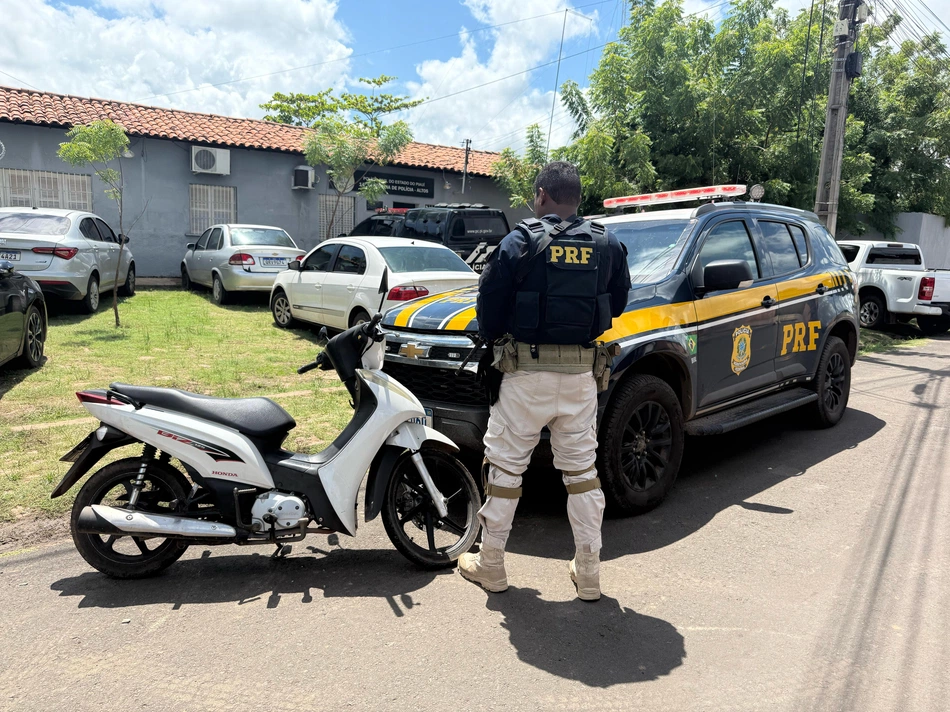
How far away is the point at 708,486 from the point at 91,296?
9646mm

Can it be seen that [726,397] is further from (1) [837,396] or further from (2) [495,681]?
(2) [495,681]

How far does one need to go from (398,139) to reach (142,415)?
15106 mm

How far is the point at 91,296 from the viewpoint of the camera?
11.1 metres

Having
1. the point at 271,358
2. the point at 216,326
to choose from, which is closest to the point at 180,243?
the point at 216,326

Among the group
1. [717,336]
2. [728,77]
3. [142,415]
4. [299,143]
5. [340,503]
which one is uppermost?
[728,77]

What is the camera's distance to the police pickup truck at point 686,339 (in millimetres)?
4273

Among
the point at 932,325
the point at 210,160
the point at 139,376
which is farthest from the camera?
the point at 210,160

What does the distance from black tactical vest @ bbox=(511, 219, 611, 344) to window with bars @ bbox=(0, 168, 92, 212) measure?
1659 centimetres

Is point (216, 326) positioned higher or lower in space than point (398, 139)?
lower

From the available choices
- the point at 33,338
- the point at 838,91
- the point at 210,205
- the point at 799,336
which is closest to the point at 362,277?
the point at 33,338

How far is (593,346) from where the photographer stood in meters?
3.38

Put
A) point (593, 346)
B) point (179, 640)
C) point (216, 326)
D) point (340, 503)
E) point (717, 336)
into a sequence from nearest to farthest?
point (179, 640), point (593, 346), point (340, 503), point (717, 336), point (216, 326)

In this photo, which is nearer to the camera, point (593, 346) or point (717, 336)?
point (593, 346)

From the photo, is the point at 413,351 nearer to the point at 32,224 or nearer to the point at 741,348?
the point at 741,348
